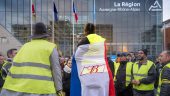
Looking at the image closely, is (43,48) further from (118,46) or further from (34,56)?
(118,46)

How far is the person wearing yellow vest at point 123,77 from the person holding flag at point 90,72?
15.5ft

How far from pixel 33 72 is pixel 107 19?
59347mm

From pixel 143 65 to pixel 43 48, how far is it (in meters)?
5.61

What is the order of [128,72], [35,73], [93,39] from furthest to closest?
[128,72], [93,39], [35,73]

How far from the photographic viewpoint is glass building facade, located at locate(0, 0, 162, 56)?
6462 cm

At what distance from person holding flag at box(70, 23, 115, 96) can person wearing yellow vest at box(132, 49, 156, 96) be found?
13.7 ft

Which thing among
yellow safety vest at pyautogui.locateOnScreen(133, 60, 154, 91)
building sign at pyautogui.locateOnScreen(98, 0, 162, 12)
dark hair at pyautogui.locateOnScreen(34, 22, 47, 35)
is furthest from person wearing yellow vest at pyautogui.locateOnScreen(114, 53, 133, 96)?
building sign at pyautogui.locateOnScreen(98, 0, 162, 12)

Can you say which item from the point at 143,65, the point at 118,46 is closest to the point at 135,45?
the point at 118,46

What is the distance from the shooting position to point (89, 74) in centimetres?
733

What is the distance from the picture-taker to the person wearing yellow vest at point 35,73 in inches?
248

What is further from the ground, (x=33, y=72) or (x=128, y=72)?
(x=33, y=72)

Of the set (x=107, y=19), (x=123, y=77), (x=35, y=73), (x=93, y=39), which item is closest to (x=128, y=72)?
(x=123, y=77)

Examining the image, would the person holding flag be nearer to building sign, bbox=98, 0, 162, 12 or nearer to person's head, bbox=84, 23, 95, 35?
person's head, bbox=84, 23, 95, 35

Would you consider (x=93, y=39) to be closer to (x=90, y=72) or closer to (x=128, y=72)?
(x=90, y=72)
